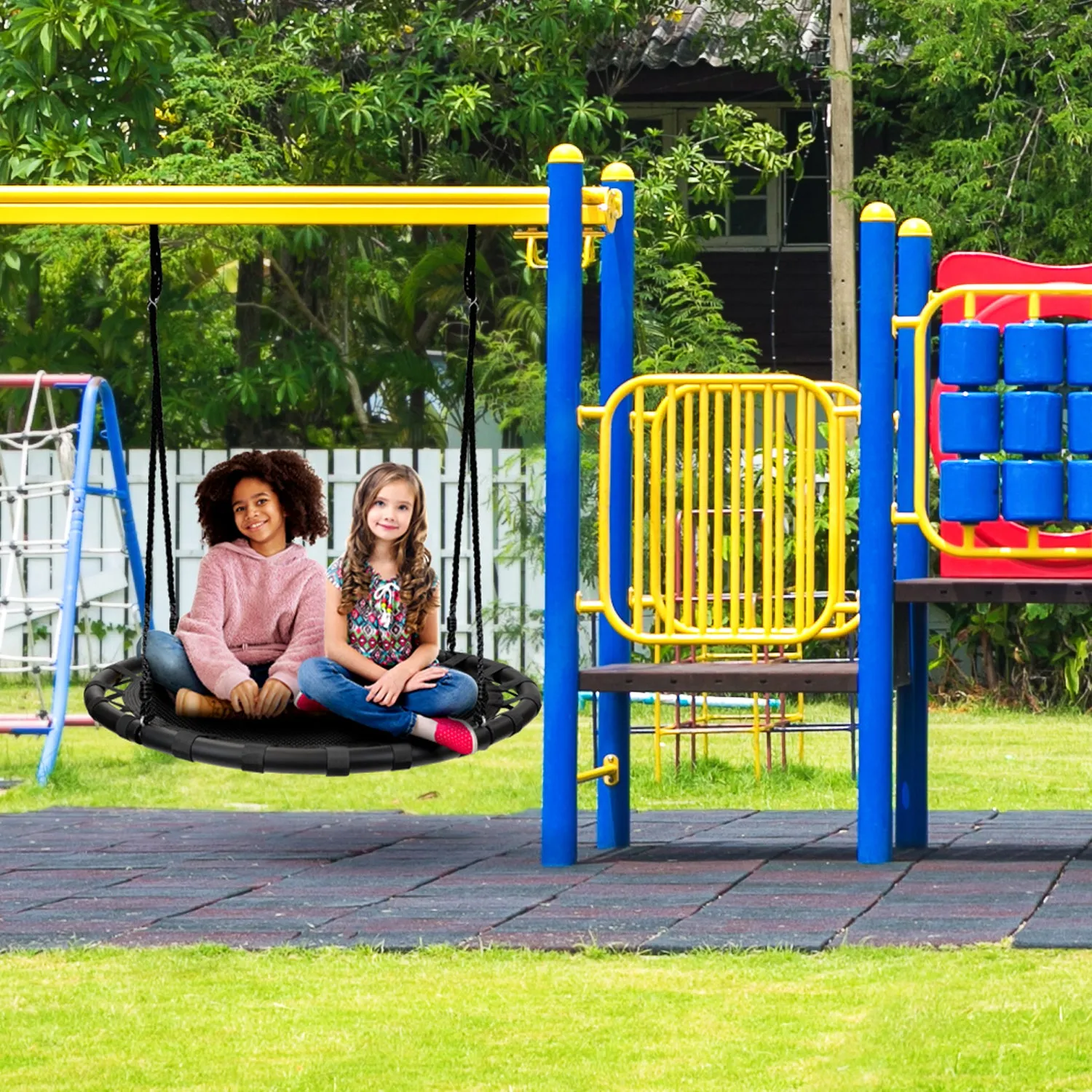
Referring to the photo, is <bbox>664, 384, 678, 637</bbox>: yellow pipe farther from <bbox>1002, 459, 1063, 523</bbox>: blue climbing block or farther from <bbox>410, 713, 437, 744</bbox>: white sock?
<bbox>1002, 459, 1063, 523</bbox>: blue climbing block

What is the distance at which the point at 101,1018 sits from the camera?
176 inches

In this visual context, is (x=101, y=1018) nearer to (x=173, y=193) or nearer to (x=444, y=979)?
(x=444, y=979)

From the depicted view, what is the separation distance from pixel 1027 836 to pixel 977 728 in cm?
488

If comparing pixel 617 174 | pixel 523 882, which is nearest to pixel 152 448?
pixel 617 174

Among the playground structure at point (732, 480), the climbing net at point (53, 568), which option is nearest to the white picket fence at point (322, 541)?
the climbing net at point (53, 568)

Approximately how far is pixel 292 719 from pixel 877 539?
6.92 ft

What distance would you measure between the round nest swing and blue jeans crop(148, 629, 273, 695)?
44 millimetres

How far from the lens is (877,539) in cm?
674

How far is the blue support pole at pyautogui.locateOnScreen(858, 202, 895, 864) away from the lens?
671cm

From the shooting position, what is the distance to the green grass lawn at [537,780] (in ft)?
30.3

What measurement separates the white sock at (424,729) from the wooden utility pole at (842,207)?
10.1m

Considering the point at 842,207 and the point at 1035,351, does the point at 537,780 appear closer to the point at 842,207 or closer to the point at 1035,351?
the point at 1035,351

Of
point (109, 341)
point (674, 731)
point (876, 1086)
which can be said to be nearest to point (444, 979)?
point (876, 1086)

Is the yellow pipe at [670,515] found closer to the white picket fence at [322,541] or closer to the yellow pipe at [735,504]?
the yellow pipe at [735,504]
